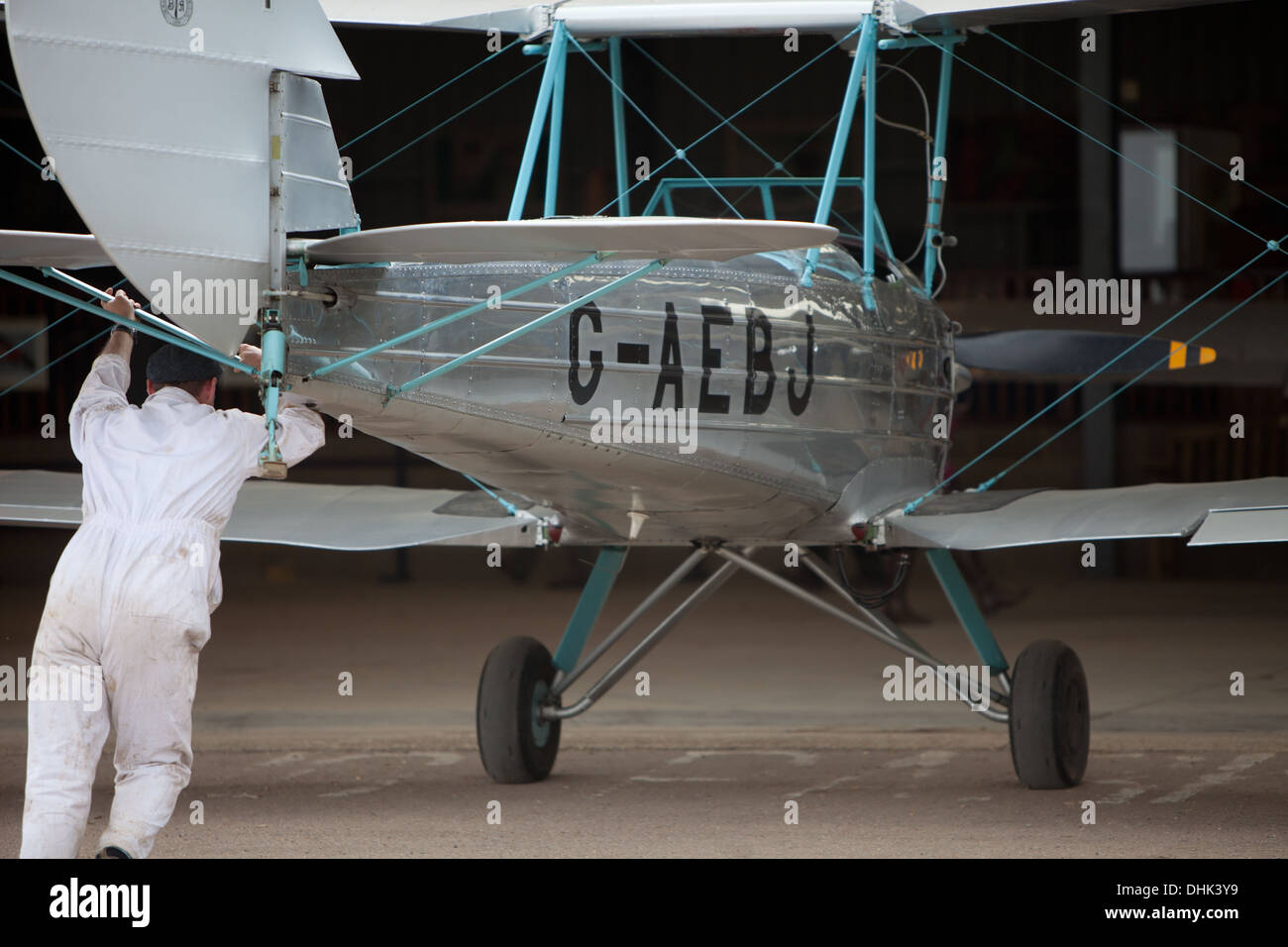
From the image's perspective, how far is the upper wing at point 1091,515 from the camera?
6.97 metres

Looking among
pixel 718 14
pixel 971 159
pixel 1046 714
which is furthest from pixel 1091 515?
pixel 971 159

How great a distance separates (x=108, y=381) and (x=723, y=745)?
17.6ft

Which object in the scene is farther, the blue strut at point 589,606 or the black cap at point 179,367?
the blue strut at point 589,606

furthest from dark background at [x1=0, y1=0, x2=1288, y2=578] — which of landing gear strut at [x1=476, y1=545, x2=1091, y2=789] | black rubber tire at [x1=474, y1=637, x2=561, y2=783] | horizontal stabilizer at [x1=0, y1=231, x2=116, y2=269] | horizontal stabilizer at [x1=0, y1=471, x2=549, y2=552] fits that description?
horizontal stabilizer at [x1=0, y1=231, x2=116, y2=269]

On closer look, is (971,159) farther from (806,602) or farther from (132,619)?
(132,619)

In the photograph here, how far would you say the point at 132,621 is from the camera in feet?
15.6

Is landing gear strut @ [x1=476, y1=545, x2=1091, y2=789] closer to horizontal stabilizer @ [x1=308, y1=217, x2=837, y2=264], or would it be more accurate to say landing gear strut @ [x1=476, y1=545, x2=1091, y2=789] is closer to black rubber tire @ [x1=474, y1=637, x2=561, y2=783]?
black rubber tire @ [x1=474, y1=637, x2=561, y2=783]

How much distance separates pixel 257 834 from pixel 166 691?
7.58ft

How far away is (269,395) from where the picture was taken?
482 cm

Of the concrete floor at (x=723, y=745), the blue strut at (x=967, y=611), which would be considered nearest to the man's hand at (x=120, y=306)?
the concrete floor at (x=723, y=745)

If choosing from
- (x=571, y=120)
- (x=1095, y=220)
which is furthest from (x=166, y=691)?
(x=571, y=120)

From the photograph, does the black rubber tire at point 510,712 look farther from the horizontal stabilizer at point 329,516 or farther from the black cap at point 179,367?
the black cap at point 179,367

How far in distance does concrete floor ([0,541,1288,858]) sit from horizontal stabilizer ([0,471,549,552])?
1252mm

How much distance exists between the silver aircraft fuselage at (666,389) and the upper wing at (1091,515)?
0.68 feet
